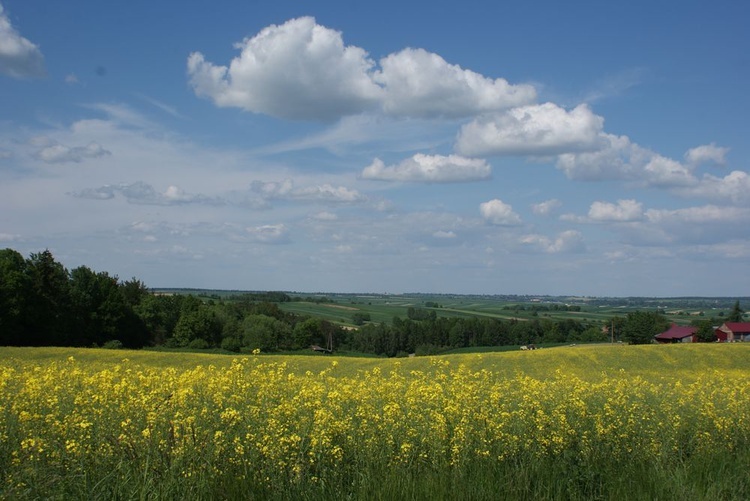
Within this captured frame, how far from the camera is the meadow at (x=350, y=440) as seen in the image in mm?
5445

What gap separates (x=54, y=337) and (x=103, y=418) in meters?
58.4

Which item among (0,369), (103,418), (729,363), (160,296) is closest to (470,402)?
(103,418)

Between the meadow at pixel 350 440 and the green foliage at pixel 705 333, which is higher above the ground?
the meadow at pixel 350 440

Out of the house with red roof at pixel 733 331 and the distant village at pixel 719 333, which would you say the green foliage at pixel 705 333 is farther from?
the house with red roof at pixel 733 331

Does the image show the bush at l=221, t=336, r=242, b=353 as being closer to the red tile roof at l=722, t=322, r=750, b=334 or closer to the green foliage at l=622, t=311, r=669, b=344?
the green foliage at l=622, t=311, r=669, b=344

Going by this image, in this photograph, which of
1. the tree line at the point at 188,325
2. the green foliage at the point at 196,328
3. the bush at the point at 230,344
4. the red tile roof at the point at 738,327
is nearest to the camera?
the tree line at the point at 188,325

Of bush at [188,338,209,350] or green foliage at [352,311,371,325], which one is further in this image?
green foliage at [352,311,371,325]

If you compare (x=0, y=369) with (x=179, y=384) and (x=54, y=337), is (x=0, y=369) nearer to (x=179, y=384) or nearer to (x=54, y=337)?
(x=179, y=384)

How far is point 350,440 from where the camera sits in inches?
250

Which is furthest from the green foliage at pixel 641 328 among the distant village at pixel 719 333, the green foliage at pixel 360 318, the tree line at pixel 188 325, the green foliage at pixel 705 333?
the green foliage at pixel 360 318

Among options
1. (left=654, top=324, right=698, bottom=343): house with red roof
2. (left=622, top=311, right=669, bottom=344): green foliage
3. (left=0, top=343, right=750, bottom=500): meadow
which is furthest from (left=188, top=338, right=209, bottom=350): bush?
(left=0, top=343, right=750, bottom=500): meadow

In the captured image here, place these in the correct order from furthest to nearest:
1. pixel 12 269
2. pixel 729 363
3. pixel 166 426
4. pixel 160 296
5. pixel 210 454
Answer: pixel 160 296 < pixel 12 269 < pixel 729 363 < pixel 166 426 < pixel 210 454

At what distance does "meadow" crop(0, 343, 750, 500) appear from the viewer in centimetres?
545

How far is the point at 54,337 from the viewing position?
187 ft
